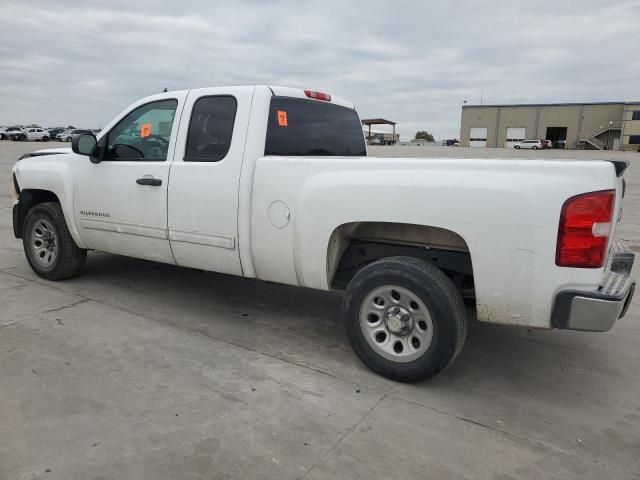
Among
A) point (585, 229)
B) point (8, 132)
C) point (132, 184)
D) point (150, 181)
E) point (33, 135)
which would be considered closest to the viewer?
point (585, 229)

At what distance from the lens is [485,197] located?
9.62ft

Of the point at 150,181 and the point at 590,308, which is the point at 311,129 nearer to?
the point at 150,181

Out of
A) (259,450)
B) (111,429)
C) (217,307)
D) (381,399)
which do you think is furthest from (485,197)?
(217,307)

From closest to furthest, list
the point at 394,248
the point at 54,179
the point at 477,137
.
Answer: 1. the point at 394,248
2. the point at 54,179
3. the point at 477,137

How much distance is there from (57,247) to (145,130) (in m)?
1.68

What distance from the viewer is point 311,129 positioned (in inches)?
174

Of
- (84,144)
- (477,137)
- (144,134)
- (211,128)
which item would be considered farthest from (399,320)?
(477,137)

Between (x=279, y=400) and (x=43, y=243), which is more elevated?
(x=43, y=243)

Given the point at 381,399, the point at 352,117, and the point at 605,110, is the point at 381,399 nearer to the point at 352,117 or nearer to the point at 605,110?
the point at 352,117

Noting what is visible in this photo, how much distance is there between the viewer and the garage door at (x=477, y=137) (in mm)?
78875

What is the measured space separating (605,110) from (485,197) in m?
80.2

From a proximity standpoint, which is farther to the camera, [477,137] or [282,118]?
[477,137]

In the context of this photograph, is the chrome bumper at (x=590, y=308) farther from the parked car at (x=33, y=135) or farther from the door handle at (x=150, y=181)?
the parked car at (x=33, y=135)

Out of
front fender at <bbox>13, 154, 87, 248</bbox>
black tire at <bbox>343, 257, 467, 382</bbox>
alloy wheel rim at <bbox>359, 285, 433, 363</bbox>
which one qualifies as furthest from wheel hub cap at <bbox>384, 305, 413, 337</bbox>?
front fender at <bbox>13, 154, 87, 248</bbox>
